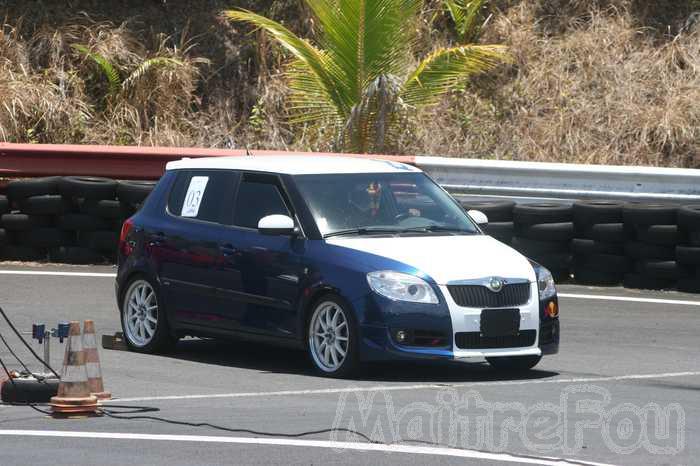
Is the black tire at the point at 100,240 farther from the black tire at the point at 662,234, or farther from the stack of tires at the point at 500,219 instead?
the black tire at the point at 662,234

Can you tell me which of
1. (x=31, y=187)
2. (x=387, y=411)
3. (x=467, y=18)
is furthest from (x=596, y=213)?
(x=467, y=18)

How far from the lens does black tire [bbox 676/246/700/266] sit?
1453 cm

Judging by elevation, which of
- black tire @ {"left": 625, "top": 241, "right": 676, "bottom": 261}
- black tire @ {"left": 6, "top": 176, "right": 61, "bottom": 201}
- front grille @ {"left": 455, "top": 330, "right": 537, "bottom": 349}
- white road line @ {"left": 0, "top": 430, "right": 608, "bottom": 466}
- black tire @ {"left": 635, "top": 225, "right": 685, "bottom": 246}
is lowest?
white road line @ {"left": 0, "top": 430, "right": 608, "bottom": 466}

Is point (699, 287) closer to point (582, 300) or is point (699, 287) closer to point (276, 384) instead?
point (582, 300)

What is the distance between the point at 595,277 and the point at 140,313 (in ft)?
18.2

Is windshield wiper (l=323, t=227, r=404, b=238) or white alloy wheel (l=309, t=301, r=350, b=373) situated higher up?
windshield wiper (l=323, t=227, r=404, b=238)

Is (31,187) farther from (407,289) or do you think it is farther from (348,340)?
(407,289)

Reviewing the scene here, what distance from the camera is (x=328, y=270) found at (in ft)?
33.8

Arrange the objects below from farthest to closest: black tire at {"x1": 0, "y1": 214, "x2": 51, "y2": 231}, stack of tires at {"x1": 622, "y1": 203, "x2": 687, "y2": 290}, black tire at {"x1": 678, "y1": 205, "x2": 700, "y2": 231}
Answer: black tire at {"x1": 0, "y1": 214, "x2": 51, "y2": 231}
stack of tires at {"x1": 622, "y1": 203, "x2": 687, "y2": 290}
black tire at {"x1": 678, "y1": 205, "x2": 700, "y2": 231}

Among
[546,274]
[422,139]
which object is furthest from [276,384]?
[422,139]

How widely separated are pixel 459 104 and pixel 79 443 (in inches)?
627

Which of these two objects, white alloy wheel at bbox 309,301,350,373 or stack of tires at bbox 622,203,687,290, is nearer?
white alloy wheel at bbox 309,301,350,373

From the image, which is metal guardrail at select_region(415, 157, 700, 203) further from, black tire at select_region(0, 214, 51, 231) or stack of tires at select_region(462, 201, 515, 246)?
black tire at select_region(0, 214, 51, 231)

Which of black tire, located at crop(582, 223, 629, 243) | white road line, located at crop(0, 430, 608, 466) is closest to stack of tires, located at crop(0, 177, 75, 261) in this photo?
black tire, located at crop(582, 223, 629, 243)
